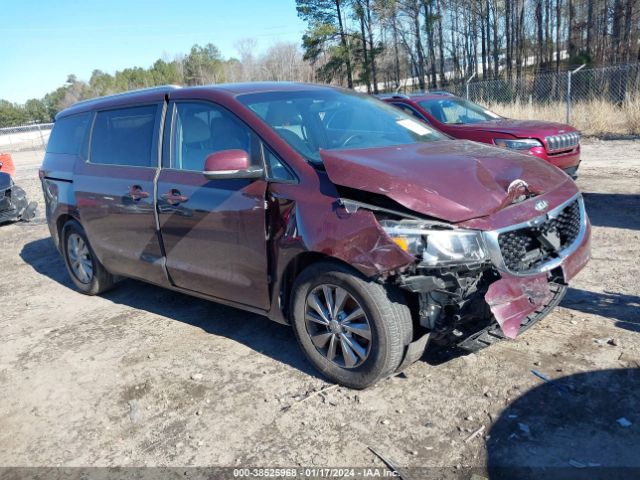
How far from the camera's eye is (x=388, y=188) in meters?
3.10

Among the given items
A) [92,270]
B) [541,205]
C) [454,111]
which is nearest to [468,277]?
[541,205]

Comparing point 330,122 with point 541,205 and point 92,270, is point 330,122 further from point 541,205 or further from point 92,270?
point 92,270

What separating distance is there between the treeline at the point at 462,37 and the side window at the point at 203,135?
34.7 meters

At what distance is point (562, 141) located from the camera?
816 centimetres

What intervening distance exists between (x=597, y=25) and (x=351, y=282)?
130 feet

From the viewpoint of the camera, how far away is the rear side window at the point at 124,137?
454 cm

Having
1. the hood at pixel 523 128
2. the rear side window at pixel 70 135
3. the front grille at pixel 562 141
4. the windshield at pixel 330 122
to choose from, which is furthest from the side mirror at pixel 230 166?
the front grille at pixel 562 141

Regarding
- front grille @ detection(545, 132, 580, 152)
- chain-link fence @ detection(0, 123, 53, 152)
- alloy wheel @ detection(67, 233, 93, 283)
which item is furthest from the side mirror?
chain-link fence @ detection(0, 123, 53, 152)

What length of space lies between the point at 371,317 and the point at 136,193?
7.88 ft

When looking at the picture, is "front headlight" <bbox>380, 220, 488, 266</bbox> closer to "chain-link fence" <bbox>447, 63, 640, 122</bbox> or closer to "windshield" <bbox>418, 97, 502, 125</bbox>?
"windshield" <bbox>418, 97, 502, 125</bbox>

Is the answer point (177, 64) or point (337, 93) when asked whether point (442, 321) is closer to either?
point (337, 93)

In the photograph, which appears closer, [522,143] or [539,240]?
[539,240]

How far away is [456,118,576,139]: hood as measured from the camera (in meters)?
8.12

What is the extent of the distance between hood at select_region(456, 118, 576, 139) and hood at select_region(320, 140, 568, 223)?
4684 millimetres
